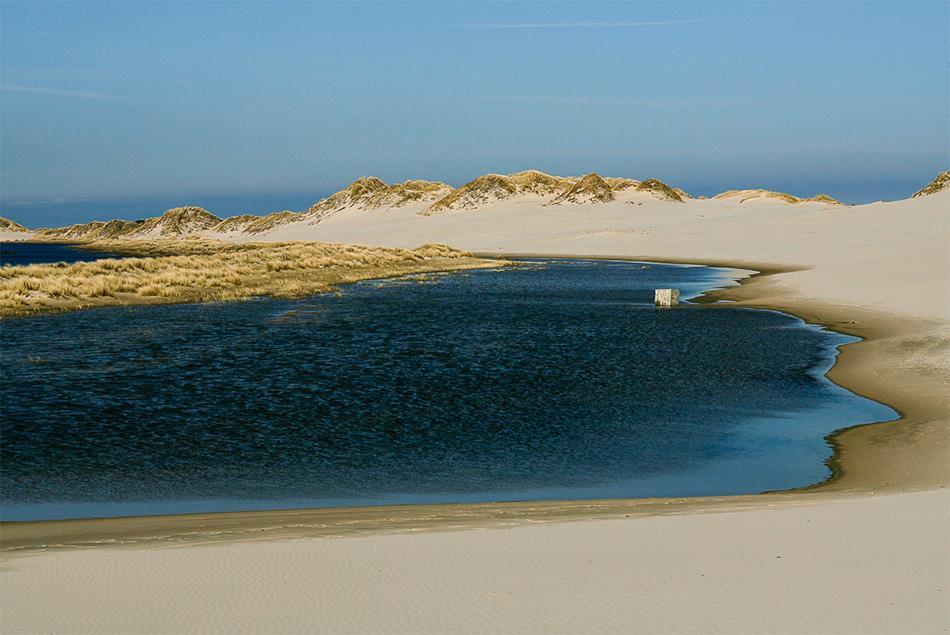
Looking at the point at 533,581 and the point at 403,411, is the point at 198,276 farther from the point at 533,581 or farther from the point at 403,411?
the point at 533,581

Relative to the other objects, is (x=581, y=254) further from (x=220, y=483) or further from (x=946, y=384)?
(x=220, y=483)

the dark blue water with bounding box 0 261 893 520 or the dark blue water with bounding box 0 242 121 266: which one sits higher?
the dark blue water with bounding box 0 261 893 520

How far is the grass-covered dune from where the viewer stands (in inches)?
1505

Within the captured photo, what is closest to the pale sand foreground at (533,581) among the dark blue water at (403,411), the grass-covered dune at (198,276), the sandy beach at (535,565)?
the sandy beach at (535,565)

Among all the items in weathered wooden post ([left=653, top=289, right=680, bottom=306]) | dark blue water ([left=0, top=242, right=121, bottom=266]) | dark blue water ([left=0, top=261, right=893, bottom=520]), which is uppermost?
weathered wooden post ([left=653, top=289, right=680, bottom=306])

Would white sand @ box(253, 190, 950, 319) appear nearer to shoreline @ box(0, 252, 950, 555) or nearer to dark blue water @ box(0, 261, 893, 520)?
dark blue water @ box(0, 261, 893, 520)

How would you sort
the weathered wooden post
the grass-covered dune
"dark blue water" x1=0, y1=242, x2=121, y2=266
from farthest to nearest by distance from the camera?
1. "dark blue water" x1=0, y1=242, x2=121, y2=266
2. the grass-covered dune
3. the weathered wooden post

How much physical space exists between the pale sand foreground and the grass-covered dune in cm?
2943

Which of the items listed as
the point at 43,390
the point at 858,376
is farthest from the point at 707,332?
the point at 43,390

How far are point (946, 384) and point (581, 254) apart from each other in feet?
226

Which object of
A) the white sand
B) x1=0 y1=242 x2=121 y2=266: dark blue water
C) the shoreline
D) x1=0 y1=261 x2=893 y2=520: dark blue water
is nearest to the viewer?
the shoreline

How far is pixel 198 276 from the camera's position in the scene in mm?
47844

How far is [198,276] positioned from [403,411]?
111 ft

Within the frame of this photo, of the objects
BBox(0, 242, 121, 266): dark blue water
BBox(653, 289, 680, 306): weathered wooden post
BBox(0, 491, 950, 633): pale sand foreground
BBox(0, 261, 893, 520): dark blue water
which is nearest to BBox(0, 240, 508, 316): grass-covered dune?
BBox(0, 261, 893, 520): dark blue water
